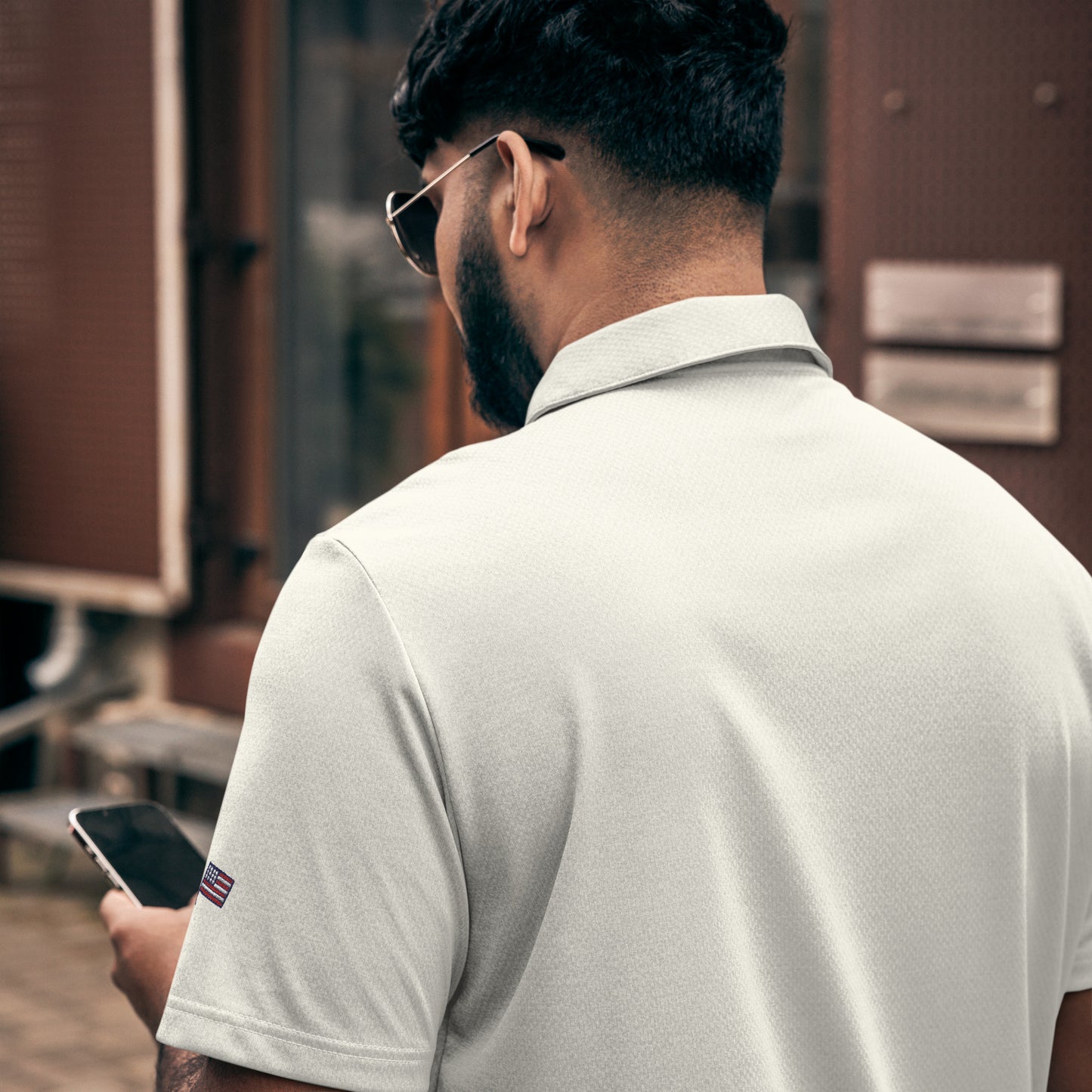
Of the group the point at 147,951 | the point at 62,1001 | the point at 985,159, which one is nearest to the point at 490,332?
the point at 147,951

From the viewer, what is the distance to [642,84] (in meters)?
1.01

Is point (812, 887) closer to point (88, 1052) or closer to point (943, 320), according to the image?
point (943, 320)

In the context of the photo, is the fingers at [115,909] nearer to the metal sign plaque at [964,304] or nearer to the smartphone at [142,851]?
the smartphone at [142,851]

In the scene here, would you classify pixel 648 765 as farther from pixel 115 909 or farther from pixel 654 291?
pixel 115 909

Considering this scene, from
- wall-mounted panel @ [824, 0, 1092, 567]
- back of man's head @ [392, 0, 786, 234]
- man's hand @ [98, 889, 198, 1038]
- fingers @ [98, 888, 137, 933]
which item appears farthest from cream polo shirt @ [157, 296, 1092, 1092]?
wall-mounted panel @ [824, 0, 1092, 567]

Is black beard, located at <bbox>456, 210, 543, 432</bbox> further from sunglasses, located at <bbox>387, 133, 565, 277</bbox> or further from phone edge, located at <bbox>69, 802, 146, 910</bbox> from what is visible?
phone edge, located at <bbox>69, 802, 146, 910</bbox>

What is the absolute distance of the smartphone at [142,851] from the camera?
1.34 m

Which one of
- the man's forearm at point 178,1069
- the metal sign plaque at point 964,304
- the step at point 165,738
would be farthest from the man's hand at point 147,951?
the step at point 165,738

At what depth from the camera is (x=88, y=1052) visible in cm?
415

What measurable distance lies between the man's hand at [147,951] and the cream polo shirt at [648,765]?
0.95 ft

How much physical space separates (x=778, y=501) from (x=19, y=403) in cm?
544

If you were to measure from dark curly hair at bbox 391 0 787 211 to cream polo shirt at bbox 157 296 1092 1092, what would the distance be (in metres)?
0.12

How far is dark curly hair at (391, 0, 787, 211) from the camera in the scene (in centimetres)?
101

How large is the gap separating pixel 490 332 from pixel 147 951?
55 cm
